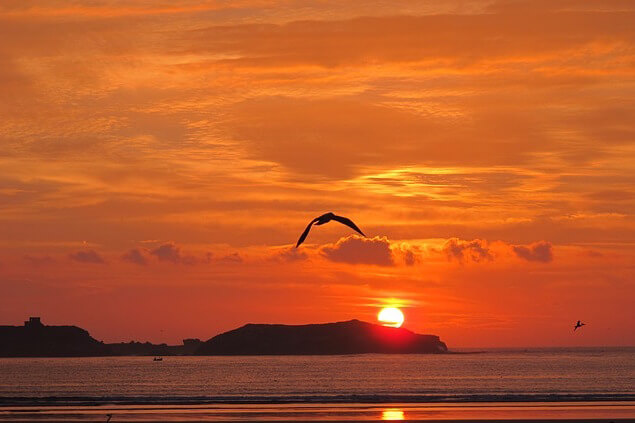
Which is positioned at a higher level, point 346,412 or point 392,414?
point 346,412

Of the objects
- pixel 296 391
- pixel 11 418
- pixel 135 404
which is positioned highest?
pixel 296 391

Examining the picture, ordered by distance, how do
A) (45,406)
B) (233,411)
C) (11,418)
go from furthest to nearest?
(45,406)
(233,411)
(11,418)

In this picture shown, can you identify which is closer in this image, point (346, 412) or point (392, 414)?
point (392, 414)

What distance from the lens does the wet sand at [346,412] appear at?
5825 cm

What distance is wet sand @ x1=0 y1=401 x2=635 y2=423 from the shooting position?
58250mm

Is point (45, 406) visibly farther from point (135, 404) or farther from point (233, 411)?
point (233, 411)

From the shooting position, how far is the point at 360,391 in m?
112

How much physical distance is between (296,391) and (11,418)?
5378cm

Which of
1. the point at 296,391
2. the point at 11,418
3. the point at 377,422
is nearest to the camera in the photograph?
the point at 377,422

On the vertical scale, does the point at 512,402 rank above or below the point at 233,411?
above

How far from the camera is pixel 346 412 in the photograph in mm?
63844

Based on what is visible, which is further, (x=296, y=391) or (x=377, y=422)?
(x=296, y=391)

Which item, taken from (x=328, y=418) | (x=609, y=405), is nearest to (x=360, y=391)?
(x=609, y=405)

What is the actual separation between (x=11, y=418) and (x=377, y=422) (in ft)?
80.6
